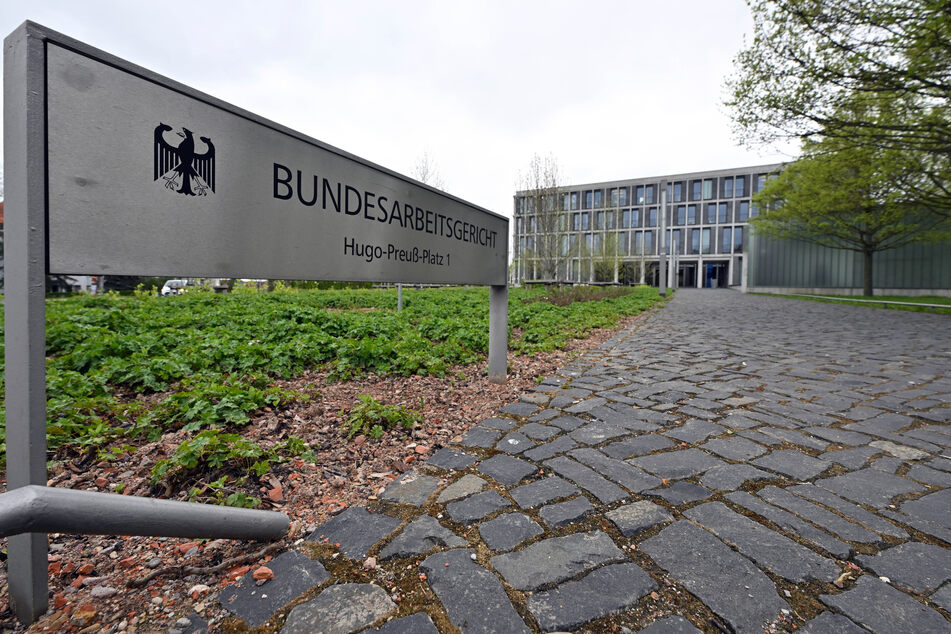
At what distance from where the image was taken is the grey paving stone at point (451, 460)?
2586mm

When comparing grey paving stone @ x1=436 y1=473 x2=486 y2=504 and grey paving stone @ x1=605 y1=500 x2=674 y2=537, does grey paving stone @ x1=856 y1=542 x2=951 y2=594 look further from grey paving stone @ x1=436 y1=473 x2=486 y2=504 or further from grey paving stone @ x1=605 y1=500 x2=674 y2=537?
grey paving stone @ x1=436 y1=473 x2=486 y2=504

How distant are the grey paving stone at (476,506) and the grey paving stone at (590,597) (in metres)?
0.54

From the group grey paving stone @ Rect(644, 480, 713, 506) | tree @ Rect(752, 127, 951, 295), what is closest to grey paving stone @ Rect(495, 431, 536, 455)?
grey paving stone @ Rect(644, 480, 713, 506)

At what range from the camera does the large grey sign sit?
55.7 inches

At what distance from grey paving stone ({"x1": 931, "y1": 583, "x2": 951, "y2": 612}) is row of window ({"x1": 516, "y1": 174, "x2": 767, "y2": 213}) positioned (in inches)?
2227

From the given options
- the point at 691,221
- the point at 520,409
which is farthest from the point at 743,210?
the point at 520,409

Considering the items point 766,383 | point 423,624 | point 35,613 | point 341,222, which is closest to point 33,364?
point 35,613

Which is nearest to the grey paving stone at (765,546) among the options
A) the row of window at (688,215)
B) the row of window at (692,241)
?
the row of window at (688,215)

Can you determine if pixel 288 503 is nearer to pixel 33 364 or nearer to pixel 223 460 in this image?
pixel 223 460

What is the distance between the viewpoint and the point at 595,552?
1.78 metres

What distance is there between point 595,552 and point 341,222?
2.19m

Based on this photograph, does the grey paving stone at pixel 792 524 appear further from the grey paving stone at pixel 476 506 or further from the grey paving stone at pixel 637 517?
Answer: the grey paving stone at pixel 476 506

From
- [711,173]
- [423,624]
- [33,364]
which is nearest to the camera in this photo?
[33,364]

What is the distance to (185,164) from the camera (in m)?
1.77
